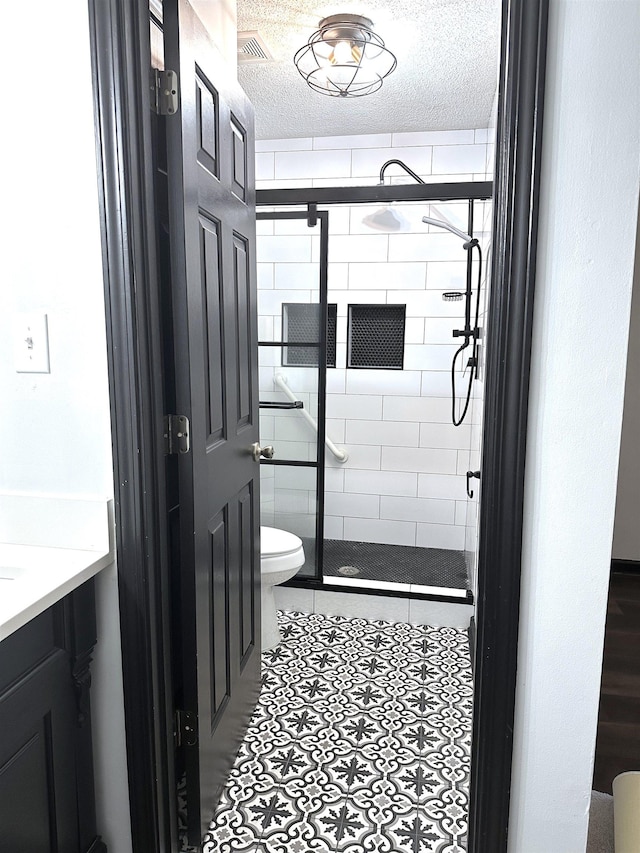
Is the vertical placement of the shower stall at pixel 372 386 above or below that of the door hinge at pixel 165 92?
below

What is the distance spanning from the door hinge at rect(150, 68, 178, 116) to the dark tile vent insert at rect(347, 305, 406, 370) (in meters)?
2.38

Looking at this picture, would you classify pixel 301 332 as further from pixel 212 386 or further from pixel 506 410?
pixel 506 410

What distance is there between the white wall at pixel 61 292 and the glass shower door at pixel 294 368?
1.61m

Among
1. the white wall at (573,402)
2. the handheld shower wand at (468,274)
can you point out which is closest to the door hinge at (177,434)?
the white wall at (573,402)

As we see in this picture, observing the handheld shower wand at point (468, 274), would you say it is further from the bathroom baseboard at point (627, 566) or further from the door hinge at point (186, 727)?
the door hinge at point (186, 727)

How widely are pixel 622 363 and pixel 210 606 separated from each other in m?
1.19

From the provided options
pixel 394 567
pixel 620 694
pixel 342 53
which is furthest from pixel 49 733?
pixel 342 53

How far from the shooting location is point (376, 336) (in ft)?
12.0

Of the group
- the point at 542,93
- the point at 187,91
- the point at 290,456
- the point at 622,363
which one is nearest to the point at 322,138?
the point at 290,456

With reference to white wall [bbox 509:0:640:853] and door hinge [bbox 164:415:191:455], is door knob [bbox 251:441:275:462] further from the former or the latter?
white wall [bbox 509:0:640:853]

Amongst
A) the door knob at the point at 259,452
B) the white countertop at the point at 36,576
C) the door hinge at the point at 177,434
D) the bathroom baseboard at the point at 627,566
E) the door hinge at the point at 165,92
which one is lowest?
the bathroom baseboard at the point at 627,566

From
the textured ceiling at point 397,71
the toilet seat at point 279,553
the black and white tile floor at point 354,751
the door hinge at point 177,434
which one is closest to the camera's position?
the door hinge at point 177,434

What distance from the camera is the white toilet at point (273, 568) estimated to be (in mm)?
2557

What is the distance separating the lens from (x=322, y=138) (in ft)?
11.6
